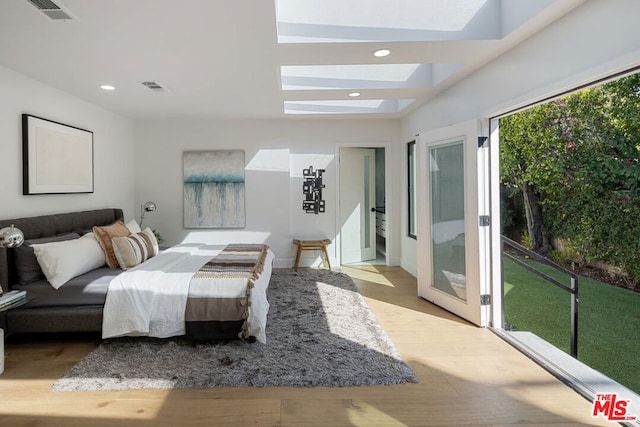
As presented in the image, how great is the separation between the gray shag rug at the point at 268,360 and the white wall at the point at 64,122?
1694 millimetres

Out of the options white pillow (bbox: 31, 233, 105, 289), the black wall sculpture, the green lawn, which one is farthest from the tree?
white pillow (bbox: 31, 233, 105, 289)

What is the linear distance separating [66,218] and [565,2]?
466 cm

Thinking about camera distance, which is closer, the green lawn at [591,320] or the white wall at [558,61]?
the white wall at [558,61]

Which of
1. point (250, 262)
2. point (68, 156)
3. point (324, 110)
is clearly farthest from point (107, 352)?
point (324, 110)

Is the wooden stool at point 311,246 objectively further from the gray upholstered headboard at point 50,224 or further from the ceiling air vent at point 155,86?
the ceiling air vent at point 155,86

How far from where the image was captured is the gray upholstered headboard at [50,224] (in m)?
2.77

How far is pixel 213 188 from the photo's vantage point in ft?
17.5

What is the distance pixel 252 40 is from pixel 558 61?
2.15m

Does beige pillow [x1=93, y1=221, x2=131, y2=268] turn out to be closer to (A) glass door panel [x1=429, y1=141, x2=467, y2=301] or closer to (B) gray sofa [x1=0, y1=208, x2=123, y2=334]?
(B) gray sofa [x1=0, y1=208, x2=123, y2=334]

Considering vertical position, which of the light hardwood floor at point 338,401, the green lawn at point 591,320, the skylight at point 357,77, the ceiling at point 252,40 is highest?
the skylight at point 357,77

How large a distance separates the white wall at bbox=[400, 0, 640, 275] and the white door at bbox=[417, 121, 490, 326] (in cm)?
35

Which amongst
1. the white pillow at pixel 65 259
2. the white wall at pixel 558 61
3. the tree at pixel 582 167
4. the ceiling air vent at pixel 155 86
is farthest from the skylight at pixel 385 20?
the tree at pixel 582 167

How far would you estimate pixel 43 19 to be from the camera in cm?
219

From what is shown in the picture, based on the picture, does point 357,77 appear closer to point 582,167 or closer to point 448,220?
point 448,220
